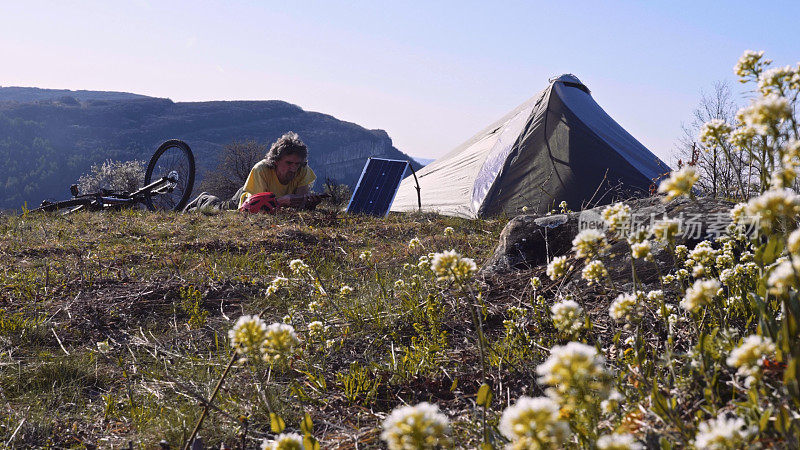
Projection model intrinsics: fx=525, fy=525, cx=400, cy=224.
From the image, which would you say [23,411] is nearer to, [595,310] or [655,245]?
[595,310]

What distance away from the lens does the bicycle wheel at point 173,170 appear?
1068 centimetres

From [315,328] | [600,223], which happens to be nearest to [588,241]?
[315,328]

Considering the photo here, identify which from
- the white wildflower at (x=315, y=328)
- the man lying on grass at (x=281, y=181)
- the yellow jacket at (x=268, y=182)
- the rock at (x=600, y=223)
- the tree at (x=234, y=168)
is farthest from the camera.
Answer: the tree at (x=234, y=168)

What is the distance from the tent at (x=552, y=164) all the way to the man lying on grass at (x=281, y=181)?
3.52 metres

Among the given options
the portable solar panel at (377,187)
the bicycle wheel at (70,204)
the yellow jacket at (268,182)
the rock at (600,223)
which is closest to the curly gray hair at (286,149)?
the yellow jacket at (268,182)

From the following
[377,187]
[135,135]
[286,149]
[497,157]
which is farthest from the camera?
[135,135]

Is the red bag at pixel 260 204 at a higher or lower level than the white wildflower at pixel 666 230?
lower

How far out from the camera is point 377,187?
35.3 feet

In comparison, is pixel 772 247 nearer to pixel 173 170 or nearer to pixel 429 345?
pixel 429 345

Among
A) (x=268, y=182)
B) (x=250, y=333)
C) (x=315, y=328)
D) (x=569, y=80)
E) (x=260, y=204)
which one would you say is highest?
(x=569, y=80)

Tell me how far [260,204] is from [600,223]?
637 centimetres

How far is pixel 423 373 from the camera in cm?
277

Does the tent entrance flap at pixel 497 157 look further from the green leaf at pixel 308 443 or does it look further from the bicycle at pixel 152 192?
the green leaf at pixel 308 443

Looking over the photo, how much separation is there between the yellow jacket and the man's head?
0.13m
